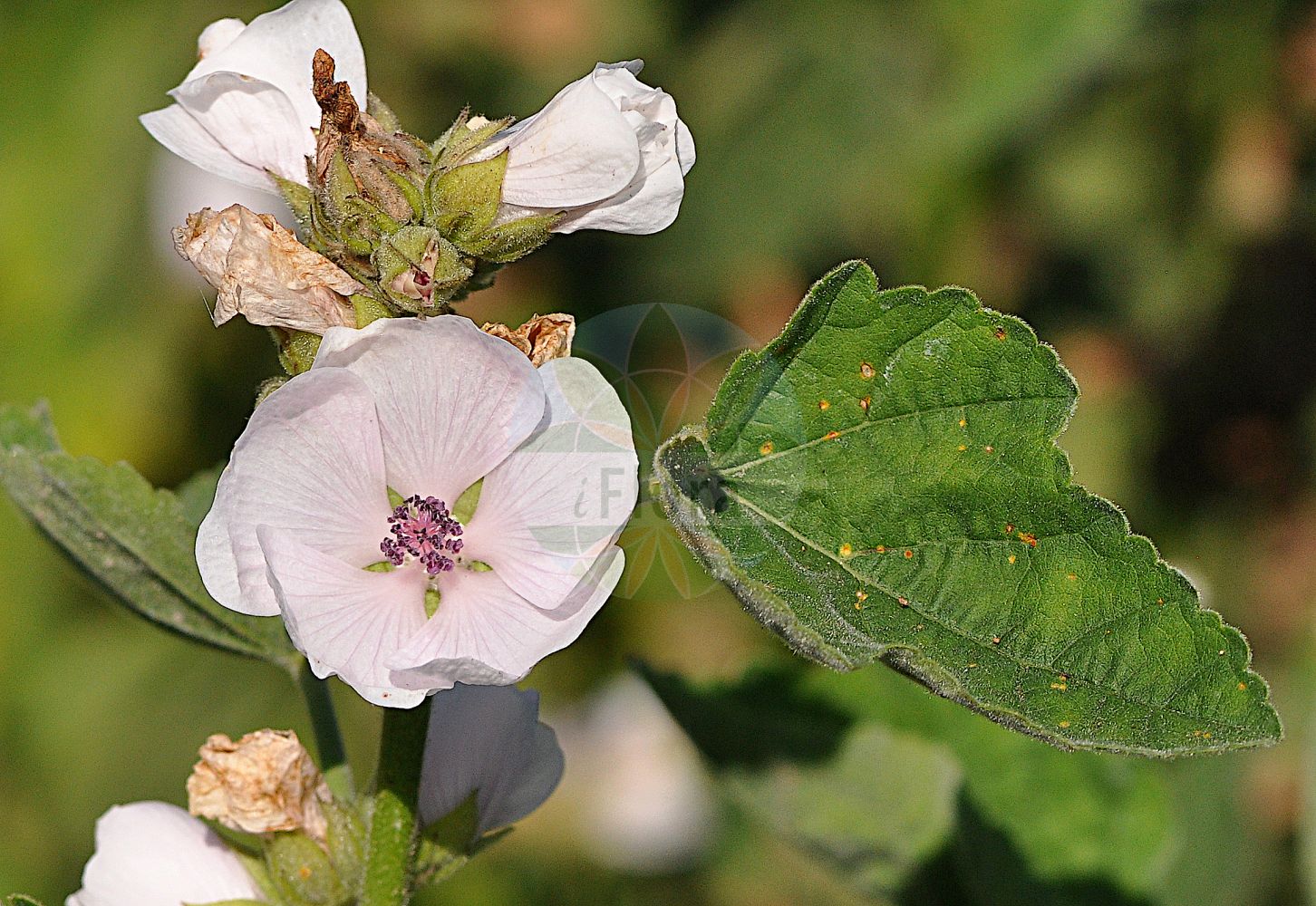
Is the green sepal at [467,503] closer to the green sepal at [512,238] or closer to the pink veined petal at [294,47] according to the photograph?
the green sepal at [512,238]

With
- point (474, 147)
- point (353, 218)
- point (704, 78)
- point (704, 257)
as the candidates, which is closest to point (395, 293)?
point (353, 218)

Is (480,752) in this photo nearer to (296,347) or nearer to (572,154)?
(296,347)

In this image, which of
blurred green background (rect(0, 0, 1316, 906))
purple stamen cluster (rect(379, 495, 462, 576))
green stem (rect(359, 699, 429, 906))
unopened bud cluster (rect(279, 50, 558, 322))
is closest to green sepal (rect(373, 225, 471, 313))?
unopened bud cluster (rect(279, 50, 558, 322))

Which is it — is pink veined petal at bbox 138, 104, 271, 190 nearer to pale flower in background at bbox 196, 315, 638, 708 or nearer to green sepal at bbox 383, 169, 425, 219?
green sepal at bbox 383, 169, 425, 219

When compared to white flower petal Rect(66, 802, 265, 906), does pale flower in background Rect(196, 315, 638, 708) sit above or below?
above

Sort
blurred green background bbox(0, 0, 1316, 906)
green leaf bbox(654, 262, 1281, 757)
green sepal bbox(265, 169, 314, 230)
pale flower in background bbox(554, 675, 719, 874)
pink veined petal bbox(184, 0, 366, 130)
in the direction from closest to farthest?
green leaf bbox(654, 262, 1281, 757) < green sepal bbox(265, 169, 314, 230) < pink veined petal bbox(184, 0, 366, 130) < blurred green background bbox(0, 0, 1316, 906) < pale flower in background bbox(554, 675, 719, 874)
